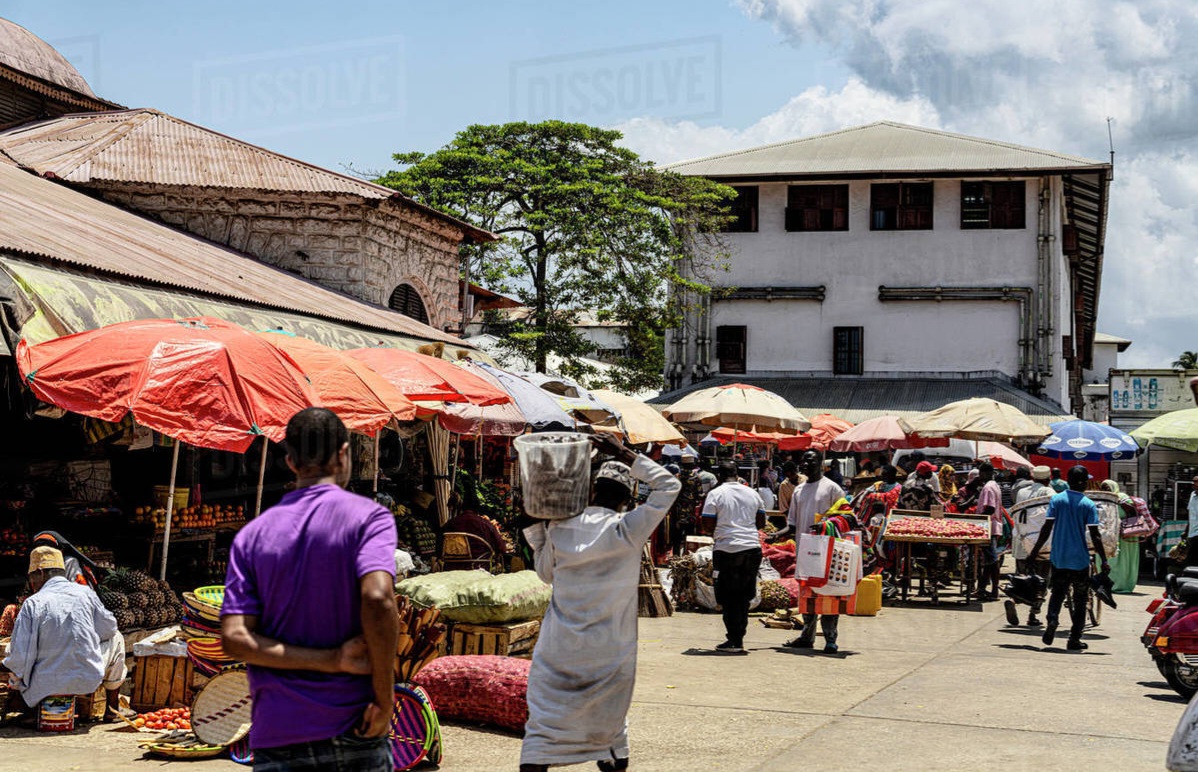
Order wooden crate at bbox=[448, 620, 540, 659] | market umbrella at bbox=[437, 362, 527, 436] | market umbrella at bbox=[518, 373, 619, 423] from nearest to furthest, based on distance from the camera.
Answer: wooden crate at bbox=[448, 620, 540, 659]
market umbrella at bbox=[437, 362, 527, 436]
market umbrella at bbox=[518, 373, 619, 423]

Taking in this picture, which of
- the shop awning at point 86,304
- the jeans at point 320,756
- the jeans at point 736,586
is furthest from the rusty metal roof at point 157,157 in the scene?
the jeans at point 320,756

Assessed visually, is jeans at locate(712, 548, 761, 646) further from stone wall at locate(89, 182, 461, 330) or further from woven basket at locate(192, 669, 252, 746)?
stone wall at locate(89, 182, 461, 330)

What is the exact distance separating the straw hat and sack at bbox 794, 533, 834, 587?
21.7 feet

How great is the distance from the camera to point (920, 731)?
8430 millimetres

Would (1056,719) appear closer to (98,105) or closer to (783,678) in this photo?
(783,678)

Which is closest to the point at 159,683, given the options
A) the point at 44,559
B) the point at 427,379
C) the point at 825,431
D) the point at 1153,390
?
the point at 44,559

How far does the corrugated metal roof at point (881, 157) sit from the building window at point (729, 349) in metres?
4.45

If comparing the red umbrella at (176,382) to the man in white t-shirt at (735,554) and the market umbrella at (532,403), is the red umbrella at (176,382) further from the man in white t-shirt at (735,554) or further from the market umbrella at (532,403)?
the market umbrella at (532,403)

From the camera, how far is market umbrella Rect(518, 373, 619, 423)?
1788cm

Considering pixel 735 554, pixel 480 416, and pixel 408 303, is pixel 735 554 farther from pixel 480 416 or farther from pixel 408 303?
pixel 408 303

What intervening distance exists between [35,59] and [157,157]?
4659 mm

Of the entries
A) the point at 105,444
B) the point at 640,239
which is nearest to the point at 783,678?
the point at 105,444

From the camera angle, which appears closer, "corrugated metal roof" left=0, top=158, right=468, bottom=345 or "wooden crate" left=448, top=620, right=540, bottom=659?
"wooden crate" left=448, top=620, right=540, bottom=659

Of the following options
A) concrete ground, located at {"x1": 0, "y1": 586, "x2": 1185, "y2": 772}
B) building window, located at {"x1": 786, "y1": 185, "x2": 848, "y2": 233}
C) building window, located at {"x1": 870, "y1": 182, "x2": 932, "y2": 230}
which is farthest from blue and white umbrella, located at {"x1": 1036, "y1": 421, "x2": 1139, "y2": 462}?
building window, located at {"x1": 786, "y1": 185, "x2": 848, "y2": 233}
